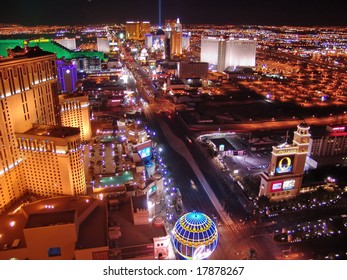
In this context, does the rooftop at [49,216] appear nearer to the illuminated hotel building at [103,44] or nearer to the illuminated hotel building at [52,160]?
the illuminated hotel building at [52,160]

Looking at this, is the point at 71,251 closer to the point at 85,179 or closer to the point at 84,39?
the point at 85,179

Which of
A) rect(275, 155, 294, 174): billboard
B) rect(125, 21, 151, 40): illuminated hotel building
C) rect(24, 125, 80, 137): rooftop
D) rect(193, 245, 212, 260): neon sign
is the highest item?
rect(125, 21, 151, 40): illuminated hotel building

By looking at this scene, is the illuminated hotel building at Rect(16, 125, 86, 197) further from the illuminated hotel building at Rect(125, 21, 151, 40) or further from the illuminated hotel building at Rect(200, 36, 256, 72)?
the illuminated hotel building at Rect(125, 21, 151, 40)

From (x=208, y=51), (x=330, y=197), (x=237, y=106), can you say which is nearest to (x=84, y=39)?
(x=208, y=51)

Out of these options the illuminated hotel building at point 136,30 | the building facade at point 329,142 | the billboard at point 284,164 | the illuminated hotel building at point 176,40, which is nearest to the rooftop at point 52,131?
the billboard at point 284,164

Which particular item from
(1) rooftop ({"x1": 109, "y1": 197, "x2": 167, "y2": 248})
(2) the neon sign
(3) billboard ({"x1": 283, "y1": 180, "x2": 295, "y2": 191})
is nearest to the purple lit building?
(1) rooftop ({"x1": 109, "y1": 197, "x2": 167, "y2": 248})
